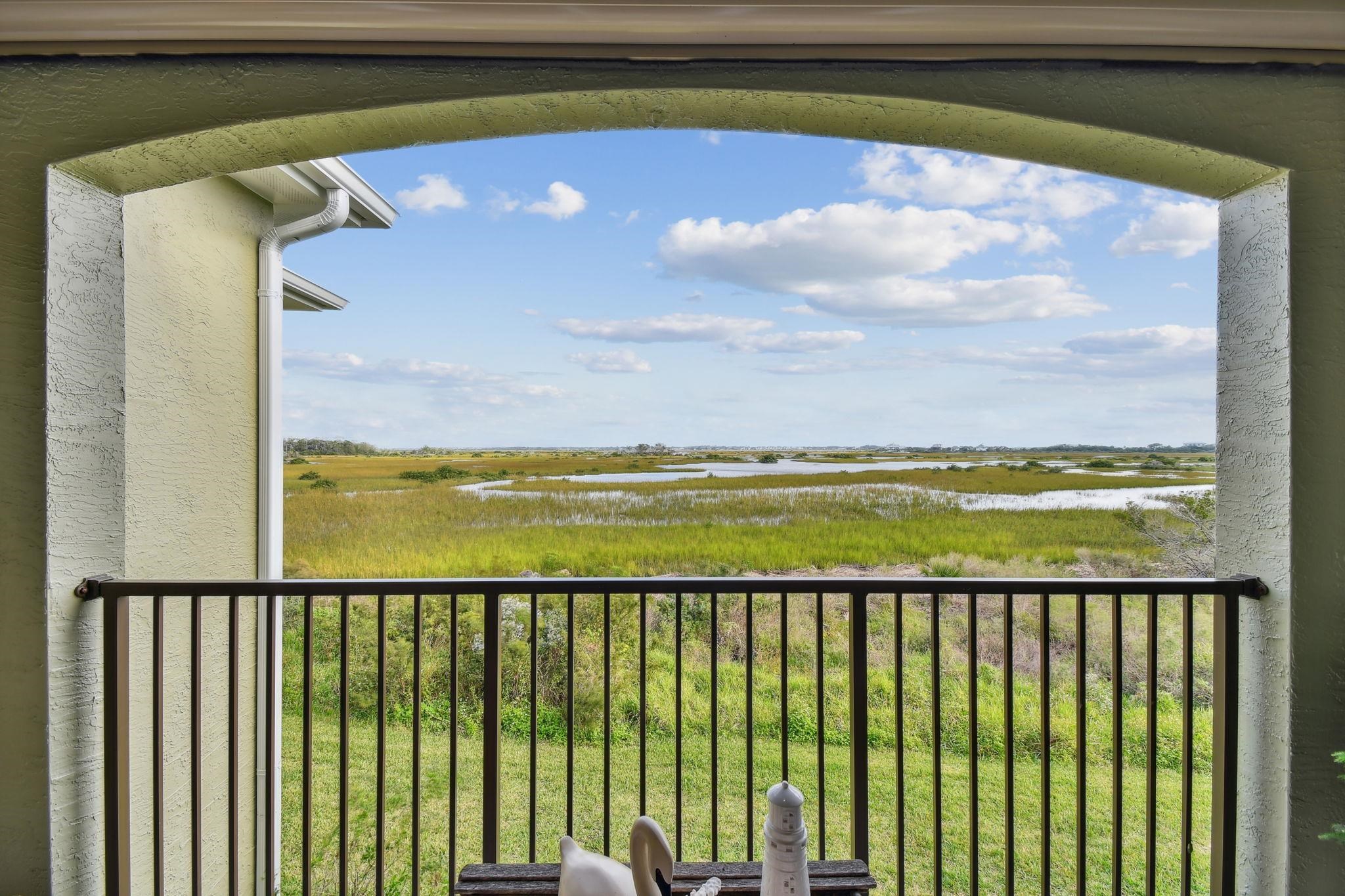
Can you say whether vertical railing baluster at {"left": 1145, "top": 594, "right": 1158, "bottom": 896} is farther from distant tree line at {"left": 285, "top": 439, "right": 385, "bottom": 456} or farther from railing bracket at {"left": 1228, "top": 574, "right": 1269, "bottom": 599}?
distant tree line at {"left": 285, "top": 439, "right": 385, "bottom": 456}

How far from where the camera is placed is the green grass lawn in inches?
131

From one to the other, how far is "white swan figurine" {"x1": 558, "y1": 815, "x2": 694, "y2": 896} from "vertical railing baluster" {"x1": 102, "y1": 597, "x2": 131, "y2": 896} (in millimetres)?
1571

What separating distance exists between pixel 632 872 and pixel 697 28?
1.89 metres

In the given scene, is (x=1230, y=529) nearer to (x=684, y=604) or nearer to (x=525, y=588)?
(x=525, y=588)

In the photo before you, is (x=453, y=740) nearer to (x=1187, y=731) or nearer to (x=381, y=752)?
(x=381, y=752)

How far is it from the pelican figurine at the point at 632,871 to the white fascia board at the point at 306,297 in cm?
305

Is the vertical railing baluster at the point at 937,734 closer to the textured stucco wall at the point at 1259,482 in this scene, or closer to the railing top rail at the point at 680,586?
the railing top rail at the point at 680,586

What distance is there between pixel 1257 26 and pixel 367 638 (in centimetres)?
457

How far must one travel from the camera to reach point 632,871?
0.93 metres

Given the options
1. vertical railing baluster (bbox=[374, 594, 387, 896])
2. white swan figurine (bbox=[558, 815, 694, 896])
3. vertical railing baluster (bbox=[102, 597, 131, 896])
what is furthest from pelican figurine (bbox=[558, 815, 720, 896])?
vertical railing baluster (bbox=[102, 597, 131, 896])

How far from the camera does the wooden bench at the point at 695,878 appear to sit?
1.22 metres

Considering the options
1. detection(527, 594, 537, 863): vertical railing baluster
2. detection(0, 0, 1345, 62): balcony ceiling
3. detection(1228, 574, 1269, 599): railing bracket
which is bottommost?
detection(527, 594, 537, 863): vertical railing baluster

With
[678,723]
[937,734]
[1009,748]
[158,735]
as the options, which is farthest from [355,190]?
[1009,748]

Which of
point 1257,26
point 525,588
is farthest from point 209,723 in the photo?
point 1257,26
